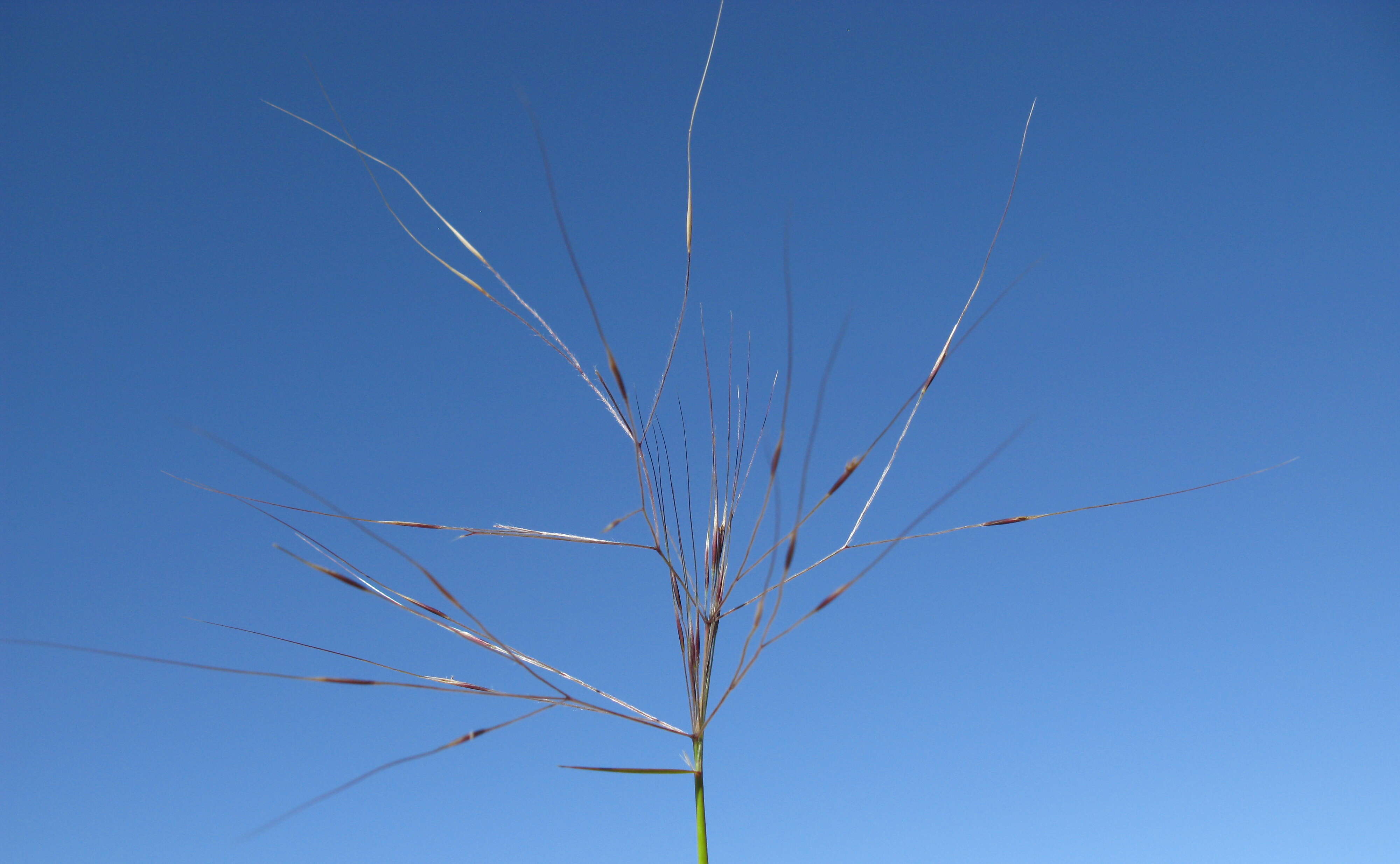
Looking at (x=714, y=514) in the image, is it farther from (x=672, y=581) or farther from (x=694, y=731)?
(x=694, y=731)

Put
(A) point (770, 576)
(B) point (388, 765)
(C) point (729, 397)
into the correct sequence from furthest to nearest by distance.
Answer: (C) point (729, 397) → (A) point (770, 576) → (B) point (388, 765)

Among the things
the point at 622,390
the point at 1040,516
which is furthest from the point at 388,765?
the point at 1040,516

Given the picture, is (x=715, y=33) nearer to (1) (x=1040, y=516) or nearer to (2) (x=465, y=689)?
(1) (x=1040, y=516)

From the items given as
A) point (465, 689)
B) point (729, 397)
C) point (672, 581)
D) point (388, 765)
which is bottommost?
point (388, 765)

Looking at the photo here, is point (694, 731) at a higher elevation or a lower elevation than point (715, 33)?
lower

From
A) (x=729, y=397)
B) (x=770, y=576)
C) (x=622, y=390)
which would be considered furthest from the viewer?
(x=729, y=397)

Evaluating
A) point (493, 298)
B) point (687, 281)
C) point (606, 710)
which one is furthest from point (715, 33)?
point (606, 710)

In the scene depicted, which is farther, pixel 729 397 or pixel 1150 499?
pixel 729 397

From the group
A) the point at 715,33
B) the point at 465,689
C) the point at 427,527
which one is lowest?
the point at 465,689

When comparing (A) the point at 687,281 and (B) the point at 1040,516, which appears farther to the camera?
(A) the point at 687,281
